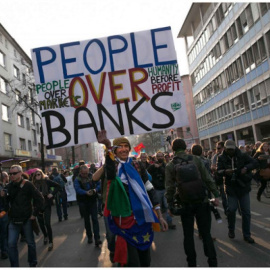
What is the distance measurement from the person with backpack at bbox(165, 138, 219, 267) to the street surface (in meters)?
0.57

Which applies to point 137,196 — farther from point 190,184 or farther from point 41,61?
point 41,61

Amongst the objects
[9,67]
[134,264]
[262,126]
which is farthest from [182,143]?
[9,67]

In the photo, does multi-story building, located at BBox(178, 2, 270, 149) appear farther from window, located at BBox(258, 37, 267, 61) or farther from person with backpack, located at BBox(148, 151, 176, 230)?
person with backpack, located at BBox(148, 151, 176, 230)

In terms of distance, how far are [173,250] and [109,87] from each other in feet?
10.3

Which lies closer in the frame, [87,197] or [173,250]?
[173,250]

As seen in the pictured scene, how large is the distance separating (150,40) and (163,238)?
13.4 ft

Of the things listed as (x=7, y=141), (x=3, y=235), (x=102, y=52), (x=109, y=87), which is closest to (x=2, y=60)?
(x=7, y=141)

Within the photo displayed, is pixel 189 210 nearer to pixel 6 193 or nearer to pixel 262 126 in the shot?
pixel 6 193

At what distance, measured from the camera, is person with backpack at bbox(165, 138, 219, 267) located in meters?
4.17

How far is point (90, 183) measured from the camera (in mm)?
7367

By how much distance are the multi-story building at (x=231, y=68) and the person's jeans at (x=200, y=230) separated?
1793cm

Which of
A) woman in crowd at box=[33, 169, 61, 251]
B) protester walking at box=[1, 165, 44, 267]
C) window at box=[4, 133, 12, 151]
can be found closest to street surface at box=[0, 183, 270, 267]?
woman in crowd at box=[33, 169, 61, 251]

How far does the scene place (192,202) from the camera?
13.9 ft

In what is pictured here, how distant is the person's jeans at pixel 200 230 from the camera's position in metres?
4.14
